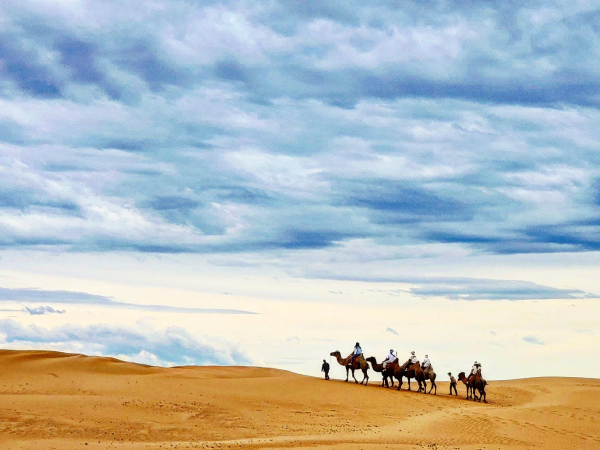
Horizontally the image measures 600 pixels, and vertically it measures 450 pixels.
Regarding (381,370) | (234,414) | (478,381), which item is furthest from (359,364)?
(234,414)

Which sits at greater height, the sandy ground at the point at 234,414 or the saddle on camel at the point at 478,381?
the saddle on camel at the point at 478,381

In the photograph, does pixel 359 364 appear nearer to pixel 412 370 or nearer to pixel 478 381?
pixel 412 370

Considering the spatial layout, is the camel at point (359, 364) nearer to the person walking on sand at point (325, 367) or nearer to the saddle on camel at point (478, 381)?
the person walking on sand at point (325, 367)

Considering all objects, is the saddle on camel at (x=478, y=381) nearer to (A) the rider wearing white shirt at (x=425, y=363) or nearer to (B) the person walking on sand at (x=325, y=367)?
(A) the rider wearing white shirt at (x=425, y=363)

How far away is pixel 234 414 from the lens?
28.6m

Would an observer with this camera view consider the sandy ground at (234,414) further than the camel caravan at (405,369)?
No

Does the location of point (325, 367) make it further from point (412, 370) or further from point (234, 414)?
point (234, 414)

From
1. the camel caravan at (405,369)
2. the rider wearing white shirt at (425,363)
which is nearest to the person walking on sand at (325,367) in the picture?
the camel caravan at (405,369)

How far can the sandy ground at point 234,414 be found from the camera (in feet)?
81.6

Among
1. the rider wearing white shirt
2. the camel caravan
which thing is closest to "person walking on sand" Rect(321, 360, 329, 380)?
the camel caravan

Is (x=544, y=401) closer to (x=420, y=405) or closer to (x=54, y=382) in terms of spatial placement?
(x=420, y=405)

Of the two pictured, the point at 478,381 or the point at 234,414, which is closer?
the point at 234,414

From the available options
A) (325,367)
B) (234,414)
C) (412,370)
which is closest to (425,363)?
(412,370)

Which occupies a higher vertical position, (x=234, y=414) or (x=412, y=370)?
(x=412, y=370)
